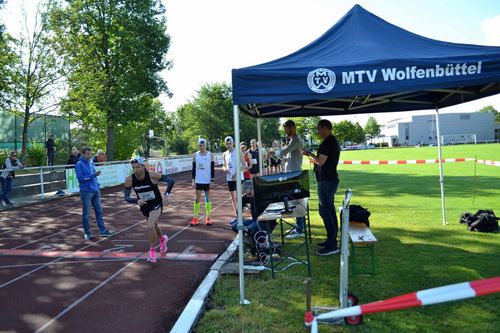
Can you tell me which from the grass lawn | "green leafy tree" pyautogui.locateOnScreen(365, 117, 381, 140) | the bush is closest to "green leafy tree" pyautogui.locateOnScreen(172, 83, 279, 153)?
the bush

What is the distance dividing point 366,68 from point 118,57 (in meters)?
27.3

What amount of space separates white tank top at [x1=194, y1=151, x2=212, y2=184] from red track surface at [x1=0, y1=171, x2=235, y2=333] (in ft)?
3.78

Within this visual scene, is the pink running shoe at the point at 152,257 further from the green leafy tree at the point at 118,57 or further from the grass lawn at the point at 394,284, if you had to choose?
the green leafy tree at the point at 118,57

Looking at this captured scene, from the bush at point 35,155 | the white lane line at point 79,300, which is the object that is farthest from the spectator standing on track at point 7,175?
the bush at point 35,155

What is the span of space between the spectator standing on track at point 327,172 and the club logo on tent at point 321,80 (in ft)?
5.66

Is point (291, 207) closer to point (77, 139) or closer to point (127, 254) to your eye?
point (127, 254)

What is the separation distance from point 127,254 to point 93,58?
2077 centimetres

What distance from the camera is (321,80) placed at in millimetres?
4426

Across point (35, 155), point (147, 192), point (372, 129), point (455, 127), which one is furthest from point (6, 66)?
point (372, 129)

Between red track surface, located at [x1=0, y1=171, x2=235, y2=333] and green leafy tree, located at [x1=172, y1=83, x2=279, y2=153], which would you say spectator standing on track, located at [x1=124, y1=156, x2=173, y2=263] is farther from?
green leafy tree, located at [x1=172, y1=83, x2=279, y2=153]

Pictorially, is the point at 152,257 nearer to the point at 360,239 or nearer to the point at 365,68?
the point at 360,239

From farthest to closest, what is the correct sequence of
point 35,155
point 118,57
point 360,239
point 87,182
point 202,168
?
1. point 118,57
2. point 35,155
3. point 202,168
4. point 87,182
5. point 360,239

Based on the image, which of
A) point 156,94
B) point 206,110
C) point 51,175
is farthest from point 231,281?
point 206,110

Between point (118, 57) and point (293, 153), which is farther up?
point (118, 57)
